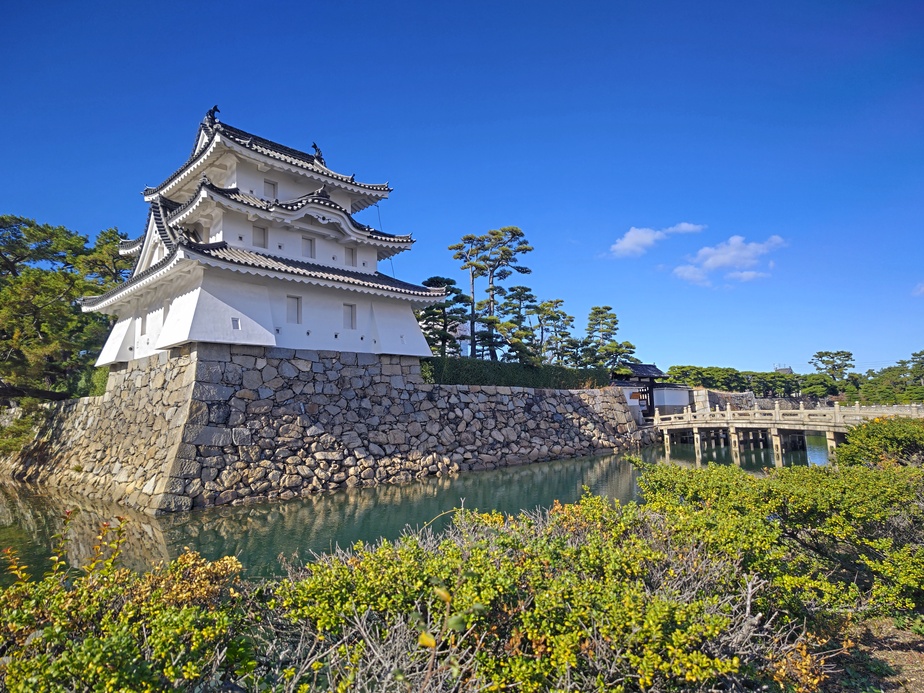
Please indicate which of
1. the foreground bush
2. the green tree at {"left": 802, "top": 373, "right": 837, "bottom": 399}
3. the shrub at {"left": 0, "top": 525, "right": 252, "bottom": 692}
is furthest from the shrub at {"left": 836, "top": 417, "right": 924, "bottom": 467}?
the green tree at {"left": 802, "top": 373, "right": 837, "bottom": 399}

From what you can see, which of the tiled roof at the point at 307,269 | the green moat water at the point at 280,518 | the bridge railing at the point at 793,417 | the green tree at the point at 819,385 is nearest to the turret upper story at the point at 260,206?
the tiled roof at the point at 307,269

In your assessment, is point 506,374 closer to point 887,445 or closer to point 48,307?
point 887,445

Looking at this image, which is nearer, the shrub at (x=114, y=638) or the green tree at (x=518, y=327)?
the shrub at (x=114, y=638)

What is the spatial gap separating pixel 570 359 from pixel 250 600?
30.4m

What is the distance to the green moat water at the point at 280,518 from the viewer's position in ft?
27.7

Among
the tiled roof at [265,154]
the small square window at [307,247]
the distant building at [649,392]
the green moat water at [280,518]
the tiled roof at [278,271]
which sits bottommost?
the green moat water at [280,518]

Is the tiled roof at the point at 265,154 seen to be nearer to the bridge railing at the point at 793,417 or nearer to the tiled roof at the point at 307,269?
the tiled roof at the point at 307,269

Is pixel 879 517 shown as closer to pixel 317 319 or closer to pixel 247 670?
pixel 247 670

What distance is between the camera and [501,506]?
38.2ft

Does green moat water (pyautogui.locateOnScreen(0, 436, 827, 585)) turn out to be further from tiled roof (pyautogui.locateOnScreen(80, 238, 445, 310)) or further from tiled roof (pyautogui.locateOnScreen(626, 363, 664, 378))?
tiled roof (pyautogui.locateOnScreen(626, 363, 664, 378))

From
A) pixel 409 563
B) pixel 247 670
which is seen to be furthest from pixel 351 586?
pixel 247 670

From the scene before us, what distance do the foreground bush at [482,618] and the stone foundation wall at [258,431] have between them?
9.19 meters

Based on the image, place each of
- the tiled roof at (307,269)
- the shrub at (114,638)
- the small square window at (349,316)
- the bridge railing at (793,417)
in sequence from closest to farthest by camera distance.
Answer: the shrub at (114,638) → the tiled roof at (307,269) → the small square window at (349,316) → the bridge railing at (793,417)

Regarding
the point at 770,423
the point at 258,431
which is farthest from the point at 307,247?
the point at 770,423
